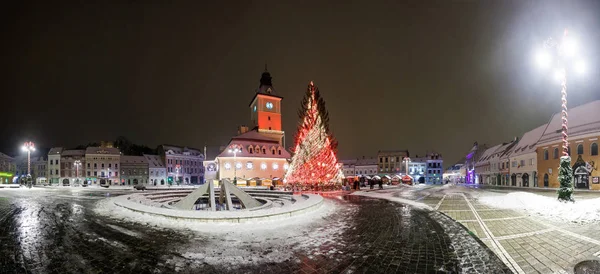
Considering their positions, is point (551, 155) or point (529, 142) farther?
point (529, 142)

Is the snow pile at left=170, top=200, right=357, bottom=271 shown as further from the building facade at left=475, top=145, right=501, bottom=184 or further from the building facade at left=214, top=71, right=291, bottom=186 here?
the building facade at left=475, top=145, right=501, bottom=184

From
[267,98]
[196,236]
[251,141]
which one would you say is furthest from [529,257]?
[267,98]

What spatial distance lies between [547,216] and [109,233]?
57.1 feet

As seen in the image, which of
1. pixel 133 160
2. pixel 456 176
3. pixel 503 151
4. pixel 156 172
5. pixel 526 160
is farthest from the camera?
pixel 456 176

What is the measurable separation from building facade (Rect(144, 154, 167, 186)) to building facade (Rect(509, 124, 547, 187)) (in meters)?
88.5

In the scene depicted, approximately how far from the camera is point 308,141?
31.3m

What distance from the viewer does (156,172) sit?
88562mm

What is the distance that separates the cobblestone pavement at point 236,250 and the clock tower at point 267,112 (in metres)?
65.6

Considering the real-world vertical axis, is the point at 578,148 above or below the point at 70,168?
above

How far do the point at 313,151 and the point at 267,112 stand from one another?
160 ft

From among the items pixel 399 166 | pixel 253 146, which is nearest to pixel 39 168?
pixel 253 146

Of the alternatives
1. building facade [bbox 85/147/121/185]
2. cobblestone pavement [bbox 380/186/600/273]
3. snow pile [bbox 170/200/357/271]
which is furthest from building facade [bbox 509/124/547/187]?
building facade [bbox 85/147/121/185]

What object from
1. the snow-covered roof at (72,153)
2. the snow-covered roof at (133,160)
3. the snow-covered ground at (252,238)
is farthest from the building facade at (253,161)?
the snow-covered roof at (72,153)

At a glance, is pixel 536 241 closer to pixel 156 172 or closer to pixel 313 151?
pixel 313 151
